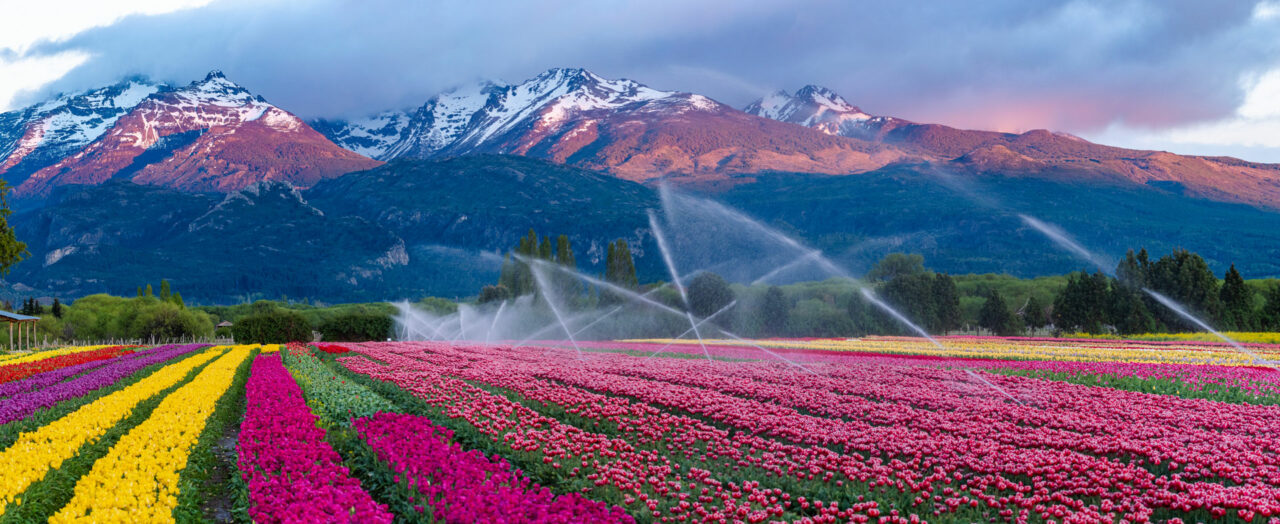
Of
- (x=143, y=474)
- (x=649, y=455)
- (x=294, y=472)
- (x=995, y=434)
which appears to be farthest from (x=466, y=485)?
(x=995, y=434)

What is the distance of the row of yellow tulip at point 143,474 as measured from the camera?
30.9ft

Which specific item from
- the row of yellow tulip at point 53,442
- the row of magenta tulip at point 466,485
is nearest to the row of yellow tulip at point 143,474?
the row of yellow tulip at point 53,442

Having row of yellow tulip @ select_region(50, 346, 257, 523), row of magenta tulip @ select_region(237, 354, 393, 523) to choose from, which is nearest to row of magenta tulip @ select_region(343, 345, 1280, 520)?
row of magenta tulip @ select_region(237, 354, 393, 523)

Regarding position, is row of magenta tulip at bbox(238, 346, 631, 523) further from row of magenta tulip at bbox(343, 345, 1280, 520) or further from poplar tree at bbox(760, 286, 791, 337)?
poplar tree at bbox(760, 286, 791, 337)

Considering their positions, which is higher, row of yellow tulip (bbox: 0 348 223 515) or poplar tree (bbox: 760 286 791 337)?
poplar tree (bbox: 760 286 791 337)

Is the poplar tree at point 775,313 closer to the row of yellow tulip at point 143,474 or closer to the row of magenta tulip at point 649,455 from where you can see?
the row of magenta tulip at point 649,455

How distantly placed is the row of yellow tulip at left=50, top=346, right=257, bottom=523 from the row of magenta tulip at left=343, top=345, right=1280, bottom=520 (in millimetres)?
7869

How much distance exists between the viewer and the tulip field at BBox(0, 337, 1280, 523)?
9906 mm

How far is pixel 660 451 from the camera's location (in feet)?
46.1

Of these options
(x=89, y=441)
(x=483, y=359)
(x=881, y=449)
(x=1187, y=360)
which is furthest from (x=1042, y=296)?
(x=89, y=441)

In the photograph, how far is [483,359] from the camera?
3366 centimetres

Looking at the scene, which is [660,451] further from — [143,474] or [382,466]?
[143,474]

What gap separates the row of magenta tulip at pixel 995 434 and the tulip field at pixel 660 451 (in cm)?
6

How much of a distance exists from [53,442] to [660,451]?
35.2 ft
